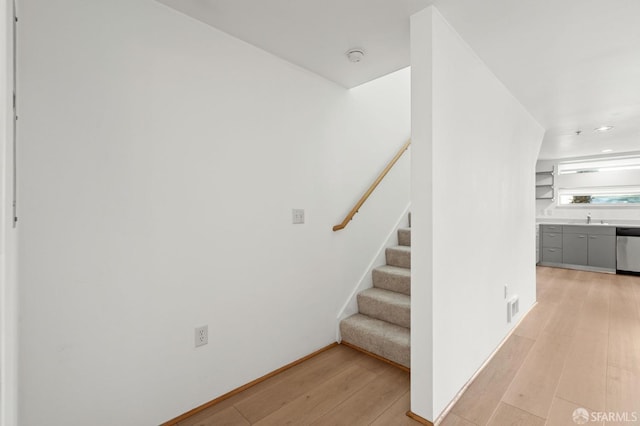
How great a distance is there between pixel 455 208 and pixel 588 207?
642 cm

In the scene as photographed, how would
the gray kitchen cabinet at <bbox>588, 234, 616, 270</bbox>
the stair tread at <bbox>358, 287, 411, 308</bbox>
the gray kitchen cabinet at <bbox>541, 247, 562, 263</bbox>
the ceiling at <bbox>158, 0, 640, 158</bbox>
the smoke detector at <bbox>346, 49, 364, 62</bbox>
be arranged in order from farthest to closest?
1. the gray kitchen cabinet at <bbox>541, 247, 562, 263</bbox>
2. the gray kitchen cabinet at <bbox>588, 234, 616, 270</bbox>
3. the stair tread at <bbox>358, 287, 411, 308</bbox>
4. the smoke detector at <bbox>346, 49, 364, 62</bbox>
5. the ceiling at <bbox>158, 0, 640, 158</bbox>

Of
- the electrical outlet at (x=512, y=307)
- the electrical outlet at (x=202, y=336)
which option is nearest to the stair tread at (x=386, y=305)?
the electrical outlet at (x=512, y=307)

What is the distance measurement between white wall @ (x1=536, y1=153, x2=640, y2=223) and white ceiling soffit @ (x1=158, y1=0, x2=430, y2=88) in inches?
251

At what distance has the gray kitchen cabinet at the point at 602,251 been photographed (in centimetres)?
537

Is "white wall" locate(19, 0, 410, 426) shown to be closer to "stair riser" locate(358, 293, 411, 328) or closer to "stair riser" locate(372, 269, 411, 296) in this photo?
"stair riser" locate(358, 293, 411, 328)

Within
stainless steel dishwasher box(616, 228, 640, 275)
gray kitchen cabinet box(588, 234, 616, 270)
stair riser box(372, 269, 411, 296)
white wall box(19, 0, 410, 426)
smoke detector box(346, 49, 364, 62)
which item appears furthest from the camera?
gray kitchen cabinet box(588, 234, 616, 270)

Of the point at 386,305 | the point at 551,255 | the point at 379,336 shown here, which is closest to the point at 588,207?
the point at 551,255

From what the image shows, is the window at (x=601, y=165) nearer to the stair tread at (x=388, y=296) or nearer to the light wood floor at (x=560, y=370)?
the light wood floor at (x=560, y=370)

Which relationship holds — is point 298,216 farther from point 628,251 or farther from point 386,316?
point 628,251

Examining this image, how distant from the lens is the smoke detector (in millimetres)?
2029

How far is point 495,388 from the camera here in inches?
78.3

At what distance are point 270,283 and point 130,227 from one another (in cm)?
98

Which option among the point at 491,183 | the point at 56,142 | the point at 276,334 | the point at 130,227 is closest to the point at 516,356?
the point at 491,183

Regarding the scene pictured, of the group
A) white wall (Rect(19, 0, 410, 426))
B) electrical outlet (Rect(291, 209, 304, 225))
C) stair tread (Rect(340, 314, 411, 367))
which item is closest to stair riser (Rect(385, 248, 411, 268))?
stair tread (Rect(340, 314, 411, 367))
